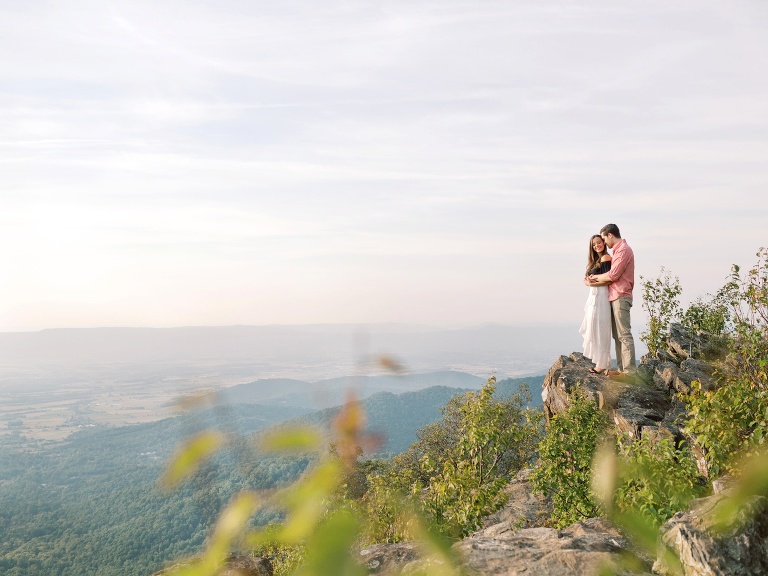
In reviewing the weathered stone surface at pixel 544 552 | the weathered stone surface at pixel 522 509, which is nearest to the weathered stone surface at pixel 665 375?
the weathered stone surface at pixel 522 509

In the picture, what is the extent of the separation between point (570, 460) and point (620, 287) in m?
3.86

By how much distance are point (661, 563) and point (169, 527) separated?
2327 mm

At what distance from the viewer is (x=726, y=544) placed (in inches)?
151

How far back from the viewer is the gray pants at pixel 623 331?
1302 cm

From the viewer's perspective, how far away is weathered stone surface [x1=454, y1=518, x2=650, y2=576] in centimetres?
363

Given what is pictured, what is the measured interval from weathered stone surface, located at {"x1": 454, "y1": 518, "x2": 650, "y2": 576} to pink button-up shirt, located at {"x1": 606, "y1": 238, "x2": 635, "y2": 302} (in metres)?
8.86

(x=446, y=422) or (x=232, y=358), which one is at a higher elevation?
(x=232, y=358)

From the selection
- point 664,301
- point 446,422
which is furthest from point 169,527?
point 446,422

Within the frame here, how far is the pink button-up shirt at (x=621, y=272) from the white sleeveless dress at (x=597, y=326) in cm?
22

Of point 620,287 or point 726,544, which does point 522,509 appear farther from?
point 726,544

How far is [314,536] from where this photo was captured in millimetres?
619

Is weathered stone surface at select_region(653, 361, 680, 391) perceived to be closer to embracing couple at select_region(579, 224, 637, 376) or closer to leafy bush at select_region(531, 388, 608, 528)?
embracing couple at select_region(579, 224, 637, 376)

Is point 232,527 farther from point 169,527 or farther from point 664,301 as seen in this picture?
point 664,301

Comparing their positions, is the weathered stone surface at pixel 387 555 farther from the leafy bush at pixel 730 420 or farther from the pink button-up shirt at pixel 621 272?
the pink button-up shirt at pixel 621 272
